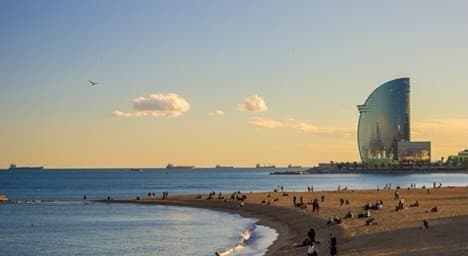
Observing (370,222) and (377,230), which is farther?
(370,222)

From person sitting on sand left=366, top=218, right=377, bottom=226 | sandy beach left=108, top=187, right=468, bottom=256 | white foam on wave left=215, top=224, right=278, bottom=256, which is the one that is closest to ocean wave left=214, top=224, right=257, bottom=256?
white foam on wave left=215, top=224, right=278, bottom=256

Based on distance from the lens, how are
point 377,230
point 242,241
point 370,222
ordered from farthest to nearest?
point 242,241 < point 370,222 < point 377,230

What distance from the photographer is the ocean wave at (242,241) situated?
35.8 metres

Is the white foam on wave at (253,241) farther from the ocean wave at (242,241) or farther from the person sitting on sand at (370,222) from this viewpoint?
the person sitting on sand at (370,222)

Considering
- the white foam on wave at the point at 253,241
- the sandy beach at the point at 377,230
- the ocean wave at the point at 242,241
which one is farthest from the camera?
the white foam on wave at the point at 253,241

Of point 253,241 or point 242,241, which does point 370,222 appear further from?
point 242,241

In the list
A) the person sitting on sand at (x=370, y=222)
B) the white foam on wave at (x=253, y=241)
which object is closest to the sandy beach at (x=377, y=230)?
the person sitting on sand at (x=370, y=222)

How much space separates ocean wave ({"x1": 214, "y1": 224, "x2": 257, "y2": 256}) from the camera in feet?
117

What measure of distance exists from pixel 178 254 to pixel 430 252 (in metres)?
14.8

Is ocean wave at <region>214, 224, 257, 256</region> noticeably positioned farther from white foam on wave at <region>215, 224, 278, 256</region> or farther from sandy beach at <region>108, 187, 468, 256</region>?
sandy beach at <region>108, 187, 468, 256</region>

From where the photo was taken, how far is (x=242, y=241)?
134 feet

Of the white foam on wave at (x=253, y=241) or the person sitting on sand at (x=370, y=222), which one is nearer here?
the white foam on wave at (x=253, y=241)

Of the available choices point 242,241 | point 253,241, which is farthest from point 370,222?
point 242,241

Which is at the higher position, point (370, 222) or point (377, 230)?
point (370, 222)
